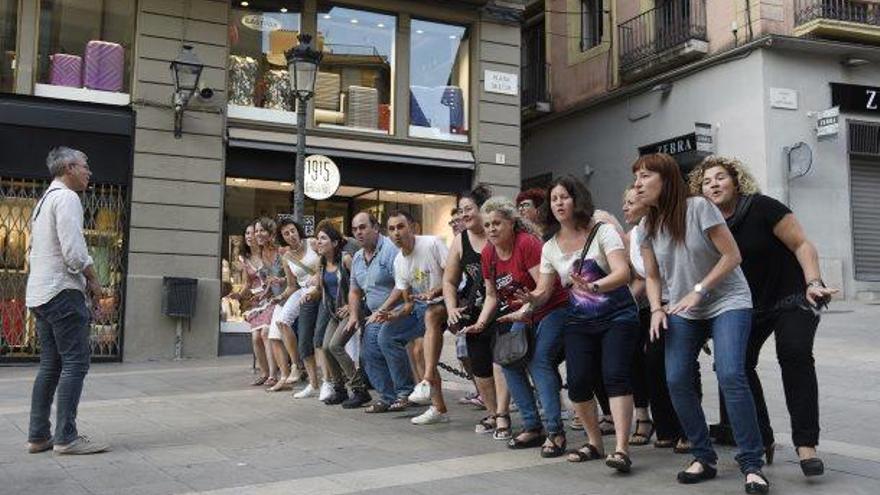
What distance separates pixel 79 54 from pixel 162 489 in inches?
405

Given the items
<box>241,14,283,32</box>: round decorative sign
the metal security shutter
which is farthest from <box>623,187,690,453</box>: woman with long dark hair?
the metal security shutter

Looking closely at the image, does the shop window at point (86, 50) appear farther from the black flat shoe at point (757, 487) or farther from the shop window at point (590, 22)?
the shop window at point (590, 22)

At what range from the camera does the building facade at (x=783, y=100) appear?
1584 cm

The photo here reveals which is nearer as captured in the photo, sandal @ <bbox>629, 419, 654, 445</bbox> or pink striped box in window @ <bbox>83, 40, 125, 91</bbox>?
sandal @ <bbox>629, 419, 654, 445</bbox>

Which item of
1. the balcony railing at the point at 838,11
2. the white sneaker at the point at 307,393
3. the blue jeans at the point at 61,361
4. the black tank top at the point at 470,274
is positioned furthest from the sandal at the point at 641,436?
the balcony railing at the point at 838,11

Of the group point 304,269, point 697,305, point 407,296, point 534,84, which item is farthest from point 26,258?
point 534,84

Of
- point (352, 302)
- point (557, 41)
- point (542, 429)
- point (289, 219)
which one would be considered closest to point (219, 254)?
point (289, 219)

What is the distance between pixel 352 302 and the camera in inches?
294

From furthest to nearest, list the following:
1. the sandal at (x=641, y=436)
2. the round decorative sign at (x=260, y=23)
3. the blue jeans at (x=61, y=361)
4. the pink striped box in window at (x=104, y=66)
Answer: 1. the round decorative sign at (x=260, y=23)
2. the pink striped box in window at (x=104, y=66)
3. the sandal at (x=641, y=436)
4. the blue jeans at (x=61, y=361)

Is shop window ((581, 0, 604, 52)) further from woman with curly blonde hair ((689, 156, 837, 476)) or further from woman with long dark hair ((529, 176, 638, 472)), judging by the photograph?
woman with curly blonde hair ((689, 156, 837, 476))

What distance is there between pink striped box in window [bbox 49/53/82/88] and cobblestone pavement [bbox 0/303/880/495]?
19.2ft

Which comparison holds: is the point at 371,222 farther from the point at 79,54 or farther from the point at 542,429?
the point at 79,54

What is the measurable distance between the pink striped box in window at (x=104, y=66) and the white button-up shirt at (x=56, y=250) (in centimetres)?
808

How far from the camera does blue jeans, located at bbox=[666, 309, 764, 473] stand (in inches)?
172
